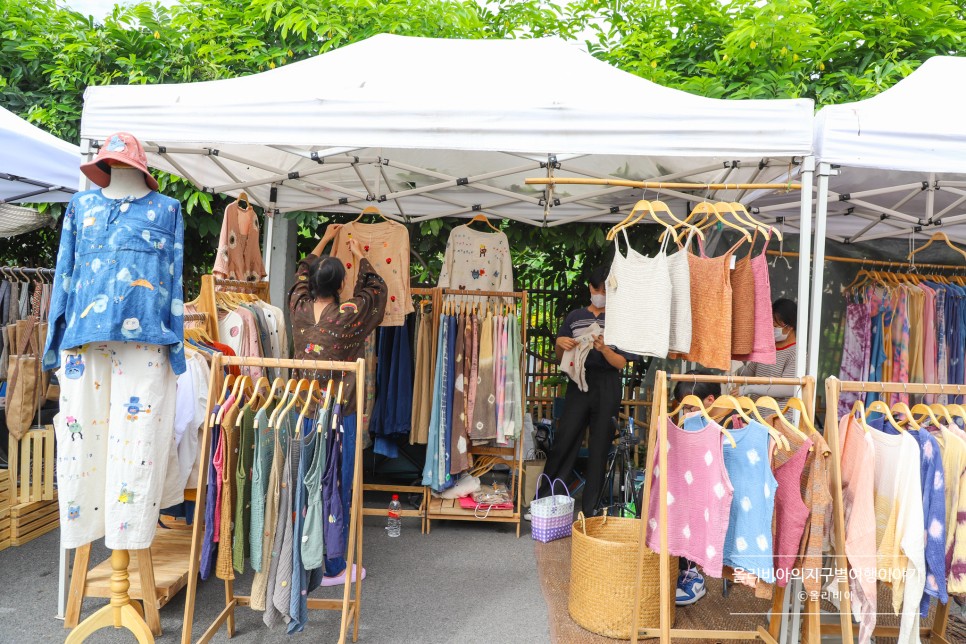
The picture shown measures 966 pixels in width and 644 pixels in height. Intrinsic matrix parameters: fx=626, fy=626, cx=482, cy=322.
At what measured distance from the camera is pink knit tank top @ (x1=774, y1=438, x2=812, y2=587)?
2348 millimetres

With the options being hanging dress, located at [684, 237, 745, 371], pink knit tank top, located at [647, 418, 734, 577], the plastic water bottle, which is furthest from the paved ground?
hanging dress, located at [684, 237, 745, 371]

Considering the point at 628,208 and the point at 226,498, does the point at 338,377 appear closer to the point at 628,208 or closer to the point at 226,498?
the point at 226,498

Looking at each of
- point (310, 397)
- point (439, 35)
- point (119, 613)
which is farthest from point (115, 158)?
point (439, 35)

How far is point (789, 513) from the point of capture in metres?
2.37

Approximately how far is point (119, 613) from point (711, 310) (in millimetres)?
2814

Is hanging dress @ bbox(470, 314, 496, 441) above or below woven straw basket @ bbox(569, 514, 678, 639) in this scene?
above

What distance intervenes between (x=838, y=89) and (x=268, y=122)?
5.02 meters

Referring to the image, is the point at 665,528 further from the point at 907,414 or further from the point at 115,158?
the point at 115,158

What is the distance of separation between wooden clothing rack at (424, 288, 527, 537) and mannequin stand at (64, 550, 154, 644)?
1.94m

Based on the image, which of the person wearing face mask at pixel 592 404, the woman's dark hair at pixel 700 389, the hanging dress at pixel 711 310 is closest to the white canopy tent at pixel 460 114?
the hanging dress at pixel 711 310

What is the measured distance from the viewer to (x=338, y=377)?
11.4 feet

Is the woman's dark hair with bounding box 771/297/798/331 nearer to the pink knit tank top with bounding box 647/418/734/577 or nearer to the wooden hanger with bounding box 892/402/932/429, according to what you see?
the wooden hanger with bounding box 892/402/932/429

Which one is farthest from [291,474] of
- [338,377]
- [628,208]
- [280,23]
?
[280,23]

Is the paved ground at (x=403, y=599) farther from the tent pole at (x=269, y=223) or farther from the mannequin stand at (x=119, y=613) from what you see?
the tent pole at (x=269, y=223)
